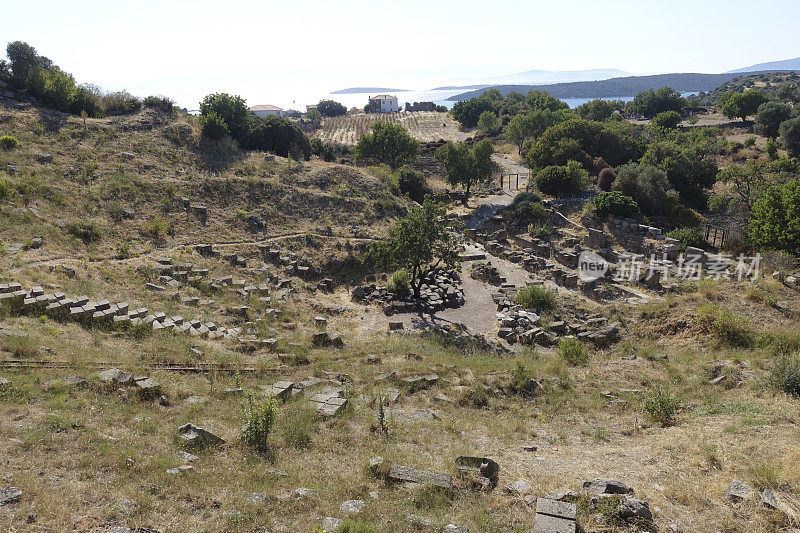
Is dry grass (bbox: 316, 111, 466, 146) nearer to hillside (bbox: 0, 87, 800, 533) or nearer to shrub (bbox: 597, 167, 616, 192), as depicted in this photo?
shrub (bbox: 597, 167, 616, 192)

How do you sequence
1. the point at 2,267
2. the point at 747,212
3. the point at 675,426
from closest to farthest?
the point at 675,426 → the point at 2,267 → the point at 747,212

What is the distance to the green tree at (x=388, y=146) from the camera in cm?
5697

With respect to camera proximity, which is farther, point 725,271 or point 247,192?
point 247,192

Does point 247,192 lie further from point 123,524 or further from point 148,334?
point 123,524

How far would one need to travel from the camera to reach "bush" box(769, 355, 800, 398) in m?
13.1

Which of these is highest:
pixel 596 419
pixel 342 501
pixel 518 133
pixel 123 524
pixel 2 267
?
pixel 518 133

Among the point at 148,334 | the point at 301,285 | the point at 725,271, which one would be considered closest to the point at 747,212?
the point at 725,271

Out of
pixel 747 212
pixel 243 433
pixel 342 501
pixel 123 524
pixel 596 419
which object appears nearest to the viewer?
pixel 123 524

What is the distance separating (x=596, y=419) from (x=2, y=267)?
2289 centimetres

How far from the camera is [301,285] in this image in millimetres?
27312

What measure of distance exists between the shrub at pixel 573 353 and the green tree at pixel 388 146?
42.0 m

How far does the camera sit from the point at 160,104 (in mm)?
43188

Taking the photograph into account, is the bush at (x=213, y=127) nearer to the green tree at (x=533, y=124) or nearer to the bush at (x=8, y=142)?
the bush at (x=8, y=142)

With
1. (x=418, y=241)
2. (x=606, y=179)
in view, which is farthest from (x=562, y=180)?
(x=418, y=241)
